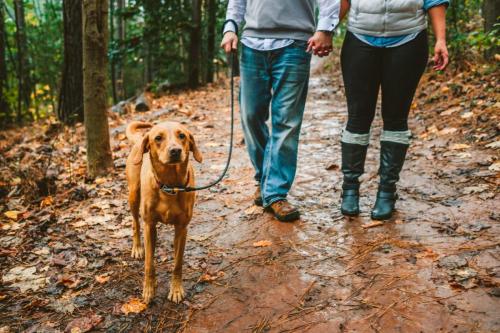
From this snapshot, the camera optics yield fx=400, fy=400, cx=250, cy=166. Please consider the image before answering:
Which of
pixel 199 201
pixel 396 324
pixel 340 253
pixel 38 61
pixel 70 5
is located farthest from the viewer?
pixel 38 61

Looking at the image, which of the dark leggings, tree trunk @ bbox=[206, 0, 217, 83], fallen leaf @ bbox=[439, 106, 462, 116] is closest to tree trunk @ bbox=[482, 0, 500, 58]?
fallen leaf @ bbox=[439, 106, 462, 116]

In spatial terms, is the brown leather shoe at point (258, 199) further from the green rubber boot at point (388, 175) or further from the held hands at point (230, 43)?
the held hands at point (230, 43)

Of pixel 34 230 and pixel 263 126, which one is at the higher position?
pixel 263 126

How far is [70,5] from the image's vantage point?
6812 millimetres

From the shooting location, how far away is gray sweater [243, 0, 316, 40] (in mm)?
3240

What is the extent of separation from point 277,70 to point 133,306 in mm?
2129

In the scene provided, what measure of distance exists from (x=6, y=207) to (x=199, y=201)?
208 centimetres

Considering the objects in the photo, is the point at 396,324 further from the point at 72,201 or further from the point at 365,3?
the point at 72,201

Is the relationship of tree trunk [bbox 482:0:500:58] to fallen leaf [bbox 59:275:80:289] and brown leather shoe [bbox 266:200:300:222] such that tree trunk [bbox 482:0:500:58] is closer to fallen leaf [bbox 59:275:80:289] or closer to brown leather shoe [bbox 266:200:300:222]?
brown leather shoe [bbox 266:200:300:222]

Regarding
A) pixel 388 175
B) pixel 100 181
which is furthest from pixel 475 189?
pixel 100 181

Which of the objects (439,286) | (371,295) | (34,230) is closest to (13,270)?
(34,230)

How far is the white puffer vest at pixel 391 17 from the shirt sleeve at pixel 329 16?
0.17 metres

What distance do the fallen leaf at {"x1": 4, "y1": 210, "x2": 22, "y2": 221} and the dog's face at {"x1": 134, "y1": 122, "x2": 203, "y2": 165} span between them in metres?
2.23

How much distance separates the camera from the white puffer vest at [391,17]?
2912 mm
